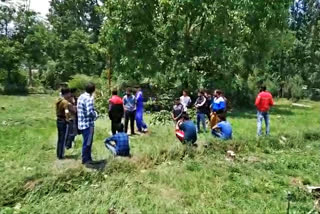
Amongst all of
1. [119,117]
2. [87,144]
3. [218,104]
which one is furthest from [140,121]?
[87,144]

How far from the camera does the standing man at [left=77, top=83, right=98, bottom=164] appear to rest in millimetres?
8273

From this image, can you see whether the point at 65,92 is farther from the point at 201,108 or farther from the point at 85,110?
the point at 201,108

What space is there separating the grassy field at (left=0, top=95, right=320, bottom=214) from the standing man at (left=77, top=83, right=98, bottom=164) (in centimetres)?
32

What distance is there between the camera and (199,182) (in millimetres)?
7520

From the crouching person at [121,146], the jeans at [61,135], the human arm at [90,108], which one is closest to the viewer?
the human arm at [90,108]

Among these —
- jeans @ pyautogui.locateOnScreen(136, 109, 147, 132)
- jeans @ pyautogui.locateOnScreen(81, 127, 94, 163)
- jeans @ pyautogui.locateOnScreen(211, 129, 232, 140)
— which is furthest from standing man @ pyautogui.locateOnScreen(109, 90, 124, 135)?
jeans @ pyautogui.locateOnScreen(81, 127, 94, 163)

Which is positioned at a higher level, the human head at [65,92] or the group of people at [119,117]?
the human head at [65,92]

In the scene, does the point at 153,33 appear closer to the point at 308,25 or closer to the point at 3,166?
the point at 3,166

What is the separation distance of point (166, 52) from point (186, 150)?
13903 mm

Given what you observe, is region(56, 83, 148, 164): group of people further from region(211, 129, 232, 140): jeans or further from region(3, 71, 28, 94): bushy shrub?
region(3, 71, 28, 94): bushy shrub

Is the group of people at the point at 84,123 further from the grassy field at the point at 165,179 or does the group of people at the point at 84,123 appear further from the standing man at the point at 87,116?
the grassy field at the point at 165,179

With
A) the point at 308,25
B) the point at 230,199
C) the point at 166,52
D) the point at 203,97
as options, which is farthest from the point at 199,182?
the point at 308,25

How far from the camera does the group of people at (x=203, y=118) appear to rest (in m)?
9.84

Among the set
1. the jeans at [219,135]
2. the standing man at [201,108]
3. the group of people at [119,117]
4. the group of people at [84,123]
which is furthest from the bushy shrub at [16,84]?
the jeans at [219,135]
